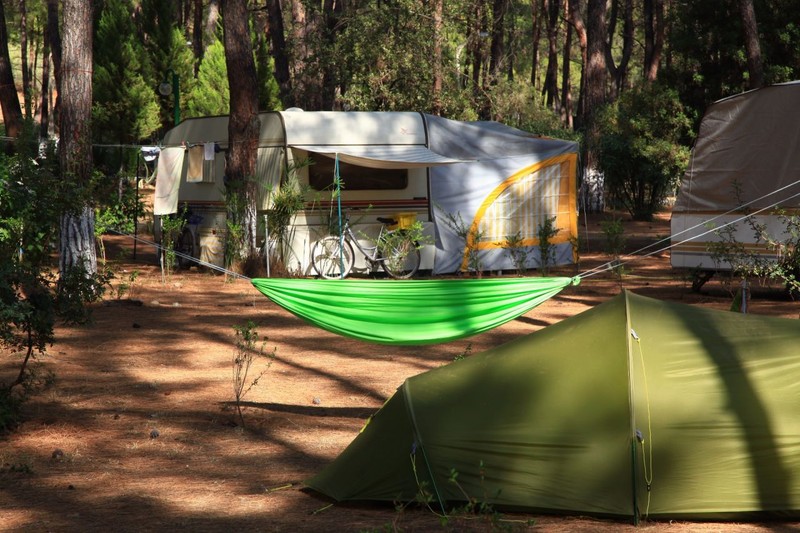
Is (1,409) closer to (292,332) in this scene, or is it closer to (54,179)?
(54,179)

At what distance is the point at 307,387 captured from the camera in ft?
27.1

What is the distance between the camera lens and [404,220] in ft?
47.8

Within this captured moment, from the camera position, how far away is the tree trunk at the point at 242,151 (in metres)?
14.3

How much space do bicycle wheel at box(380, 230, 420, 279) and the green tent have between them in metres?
9.08

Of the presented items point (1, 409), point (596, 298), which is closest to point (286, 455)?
point (1, 409)

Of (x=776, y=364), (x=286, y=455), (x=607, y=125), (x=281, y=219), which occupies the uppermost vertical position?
(x=607, y=125)

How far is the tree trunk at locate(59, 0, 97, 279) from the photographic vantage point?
12.2 meters

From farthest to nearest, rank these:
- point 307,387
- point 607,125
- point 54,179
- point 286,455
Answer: point 607,125
point 307,387
point 54,179
point 286,455

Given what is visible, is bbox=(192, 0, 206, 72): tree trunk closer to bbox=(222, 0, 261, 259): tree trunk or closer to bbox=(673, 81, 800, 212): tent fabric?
bbox=(222, 0, 261, 259): tree trunk

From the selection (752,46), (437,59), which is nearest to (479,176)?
(752,46)

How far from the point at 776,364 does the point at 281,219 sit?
956cm

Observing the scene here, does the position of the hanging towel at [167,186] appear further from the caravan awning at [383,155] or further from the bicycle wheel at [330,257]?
the bicycle wheel at [330,257]

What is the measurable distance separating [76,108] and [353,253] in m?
4.18

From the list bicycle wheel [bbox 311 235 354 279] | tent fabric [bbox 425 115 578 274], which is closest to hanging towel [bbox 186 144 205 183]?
bicycle wheel [bbox 311 235 354 279]
